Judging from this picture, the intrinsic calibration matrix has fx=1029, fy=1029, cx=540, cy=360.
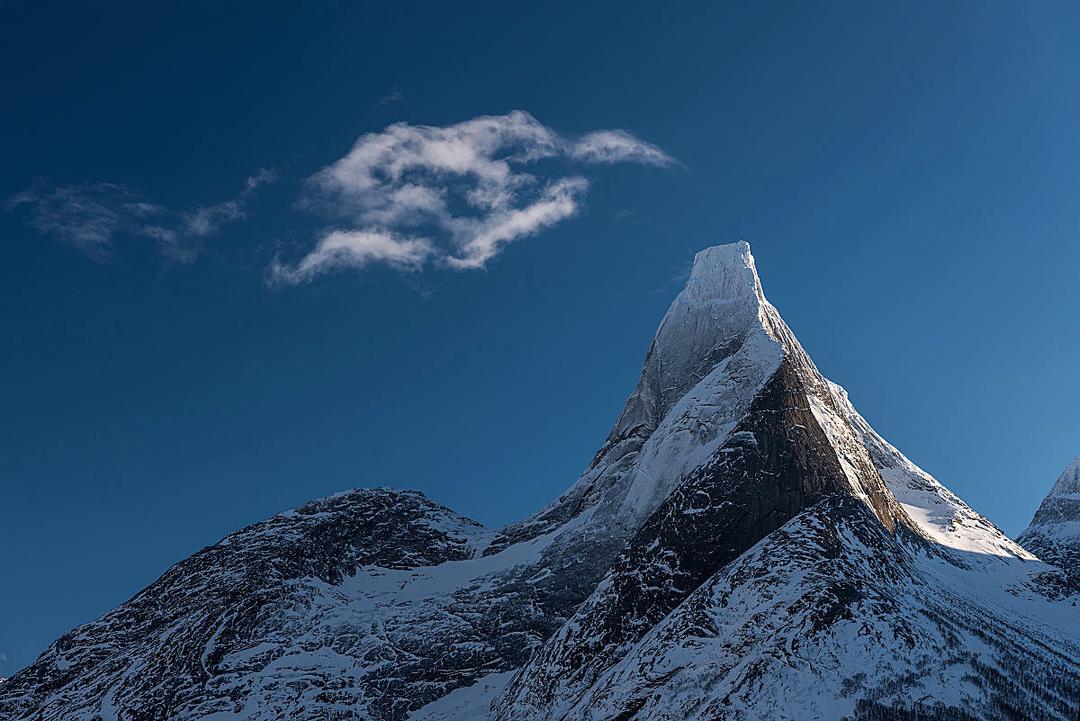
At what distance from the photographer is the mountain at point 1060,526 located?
162125mm

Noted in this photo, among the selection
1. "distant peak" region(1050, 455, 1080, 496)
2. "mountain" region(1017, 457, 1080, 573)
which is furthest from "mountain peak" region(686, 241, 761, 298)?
"distant peak" region(1050, 455, 1080, 496)

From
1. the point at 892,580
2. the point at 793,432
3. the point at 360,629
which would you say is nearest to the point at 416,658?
the point at 360,629

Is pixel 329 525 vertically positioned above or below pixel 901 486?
above

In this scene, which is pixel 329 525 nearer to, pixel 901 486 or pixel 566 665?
pixel 566 665

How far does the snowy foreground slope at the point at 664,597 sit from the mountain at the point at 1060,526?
24.5 m

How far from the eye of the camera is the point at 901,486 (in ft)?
496

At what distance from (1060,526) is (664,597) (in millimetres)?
106588

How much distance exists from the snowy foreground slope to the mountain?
80.2 feet

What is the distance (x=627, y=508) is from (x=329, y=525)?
51880 mm

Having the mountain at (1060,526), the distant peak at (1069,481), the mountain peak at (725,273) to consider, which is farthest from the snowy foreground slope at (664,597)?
the distant peak at (1069,481)

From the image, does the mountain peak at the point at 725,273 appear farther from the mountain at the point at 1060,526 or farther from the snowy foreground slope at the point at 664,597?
the mountain at the point at 1060,526

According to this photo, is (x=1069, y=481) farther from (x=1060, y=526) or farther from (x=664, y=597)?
(x=664, y=597)

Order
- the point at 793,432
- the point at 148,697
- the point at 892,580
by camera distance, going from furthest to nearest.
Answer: the point at 148,697, the point at 793,432, the point at 892,580

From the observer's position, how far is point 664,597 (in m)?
104
